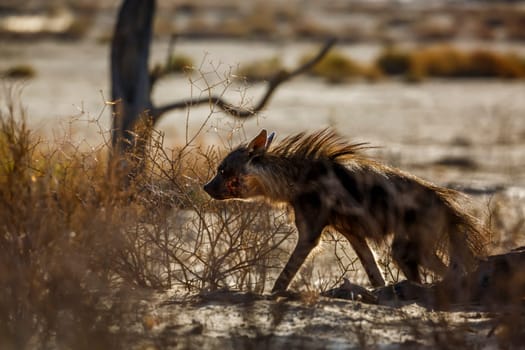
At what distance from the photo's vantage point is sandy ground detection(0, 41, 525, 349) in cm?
698

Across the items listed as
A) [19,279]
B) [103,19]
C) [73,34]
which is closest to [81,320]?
[19,279]

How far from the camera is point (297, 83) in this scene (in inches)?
1125

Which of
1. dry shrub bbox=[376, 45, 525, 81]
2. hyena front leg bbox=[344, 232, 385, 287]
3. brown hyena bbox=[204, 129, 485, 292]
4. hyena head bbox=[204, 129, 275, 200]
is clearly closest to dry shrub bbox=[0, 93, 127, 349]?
hyena head bbox=[204, 129, 275, 200]

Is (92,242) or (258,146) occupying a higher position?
(258,146)

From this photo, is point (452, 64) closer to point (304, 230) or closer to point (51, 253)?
point (304, 230)

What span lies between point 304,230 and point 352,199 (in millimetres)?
465

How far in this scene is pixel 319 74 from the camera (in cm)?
3053

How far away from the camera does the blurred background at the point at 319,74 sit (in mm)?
18047

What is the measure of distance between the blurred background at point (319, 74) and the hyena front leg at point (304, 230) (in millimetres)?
745

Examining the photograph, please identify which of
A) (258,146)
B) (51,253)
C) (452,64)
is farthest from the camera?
(452,64)

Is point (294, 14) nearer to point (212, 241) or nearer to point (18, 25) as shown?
point (18, 25)

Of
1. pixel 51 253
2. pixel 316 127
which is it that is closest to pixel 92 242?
pixel 51 253

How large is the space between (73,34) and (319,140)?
30686 mm

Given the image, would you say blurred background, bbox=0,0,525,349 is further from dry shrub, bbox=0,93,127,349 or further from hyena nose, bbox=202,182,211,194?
hyena nose, bbox=202,182,211,194
